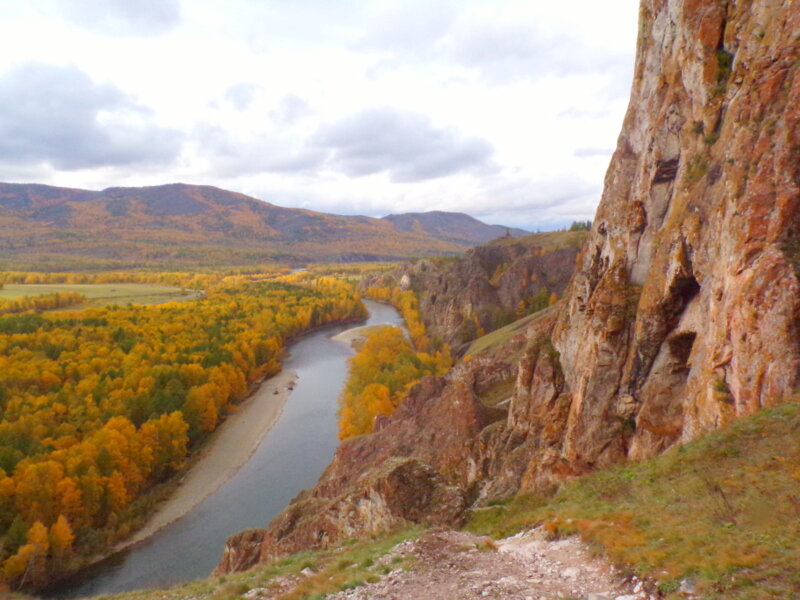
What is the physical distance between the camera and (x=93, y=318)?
90.1m

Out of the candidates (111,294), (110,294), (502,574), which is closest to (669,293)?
(502,574)

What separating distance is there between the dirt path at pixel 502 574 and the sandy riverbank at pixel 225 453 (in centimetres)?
3397

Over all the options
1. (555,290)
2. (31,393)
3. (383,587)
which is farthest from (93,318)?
(383,587)

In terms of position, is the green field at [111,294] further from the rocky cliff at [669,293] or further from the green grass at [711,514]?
the green grass at [711,514]

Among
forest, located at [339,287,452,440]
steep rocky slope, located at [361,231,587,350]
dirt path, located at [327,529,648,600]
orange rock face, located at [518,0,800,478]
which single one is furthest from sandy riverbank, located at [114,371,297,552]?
steep rocky slope, located at [361,231,587,350]

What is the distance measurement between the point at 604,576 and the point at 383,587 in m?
5.72

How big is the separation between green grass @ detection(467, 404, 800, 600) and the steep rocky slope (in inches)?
2651

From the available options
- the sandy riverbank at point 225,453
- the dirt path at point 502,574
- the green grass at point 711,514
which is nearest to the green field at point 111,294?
the sandy riverbank at point 225,453

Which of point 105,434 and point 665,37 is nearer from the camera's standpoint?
point 665,37

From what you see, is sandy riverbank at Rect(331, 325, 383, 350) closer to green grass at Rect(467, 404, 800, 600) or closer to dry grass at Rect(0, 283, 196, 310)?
dry grass at Rect(0, 283, 196, 310)

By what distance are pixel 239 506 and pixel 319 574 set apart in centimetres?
3118

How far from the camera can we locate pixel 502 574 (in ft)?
40.2

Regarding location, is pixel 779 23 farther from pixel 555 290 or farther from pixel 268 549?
pixel 555 290

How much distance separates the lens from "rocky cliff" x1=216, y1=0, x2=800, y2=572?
45.8ft
